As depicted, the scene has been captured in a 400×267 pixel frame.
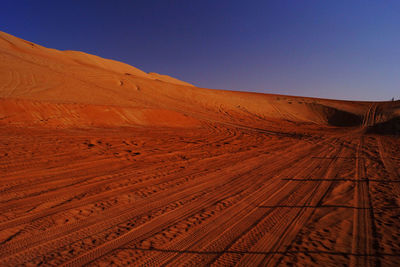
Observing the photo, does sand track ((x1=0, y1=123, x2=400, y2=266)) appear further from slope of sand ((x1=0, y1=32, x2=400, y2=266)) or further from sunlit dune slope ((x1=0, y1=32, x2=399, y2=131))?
sunlit dune slope ((x1=0, y1=32, x2=399, y2=131))

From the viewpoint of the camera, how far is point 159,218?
3430 millimetres

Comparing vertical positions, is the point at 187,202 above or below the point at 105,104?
below

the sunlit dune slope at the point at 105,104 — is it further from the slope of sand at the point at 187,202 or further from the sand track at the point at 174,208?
the sand track at the point at 174,208

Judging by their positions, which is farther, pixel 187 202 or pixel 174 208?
pixel 187 202

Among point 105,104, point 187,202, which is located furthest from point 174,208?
point 105,104

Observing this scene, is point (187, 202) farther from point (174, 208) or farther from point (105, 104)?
point (105, 104)

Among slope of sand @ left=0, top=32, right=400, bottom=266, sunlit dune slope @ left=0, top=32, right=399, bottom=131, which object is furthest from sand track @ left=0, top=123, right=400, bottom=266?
sunlit dune slope @ left=0, top=32, right=399, bottom=131

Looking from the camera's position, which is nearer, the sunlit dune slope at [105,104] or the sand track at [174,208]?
the sand track at [174,208]

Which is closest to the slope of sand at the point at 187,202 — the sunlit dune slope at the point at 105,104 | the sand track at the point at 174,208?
the sand track at the point at 174,208

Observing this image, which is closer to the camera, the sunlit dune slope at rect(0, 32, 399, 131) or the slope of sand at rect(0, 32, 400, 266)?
the slope of sand at rect(0, 32, 400, 266)

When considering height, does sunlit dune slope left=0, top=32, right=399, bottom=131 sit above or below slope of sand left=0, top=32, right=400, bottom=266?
above

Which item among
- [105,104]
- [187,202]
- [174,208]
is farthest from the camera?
[105,104]

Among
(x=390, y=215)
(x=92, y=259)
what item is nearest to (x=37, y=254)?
(x=92, y=259)

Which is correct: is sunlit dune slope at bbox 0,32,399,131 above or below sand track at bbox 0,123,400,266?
above
